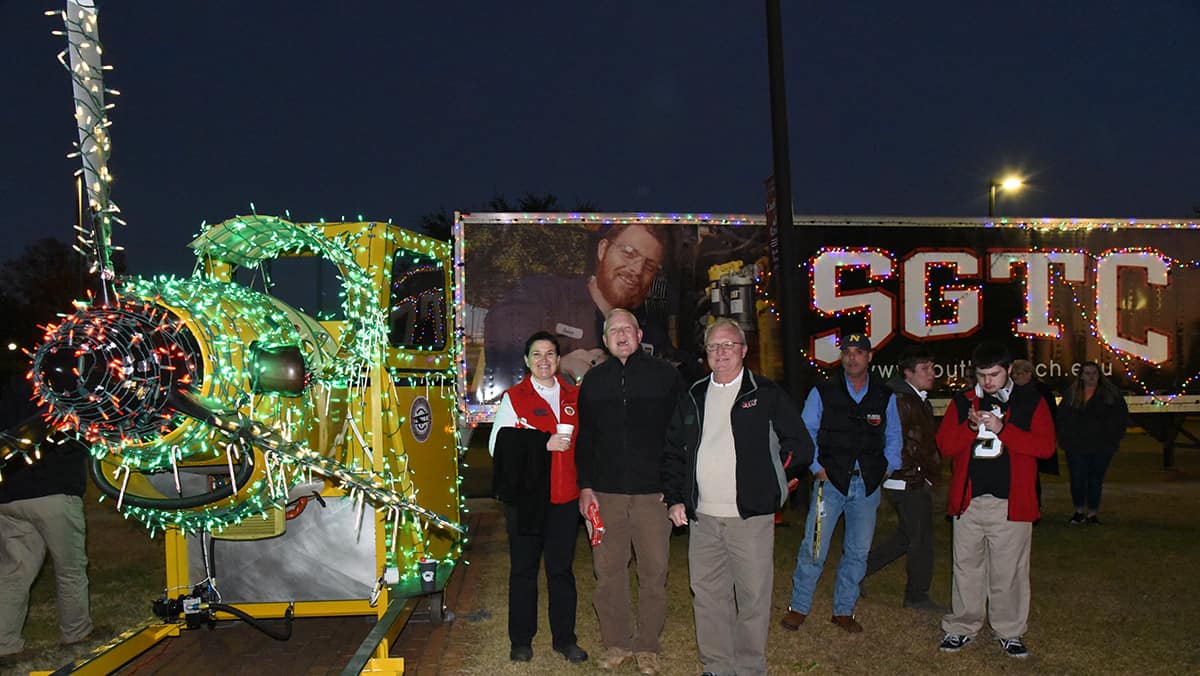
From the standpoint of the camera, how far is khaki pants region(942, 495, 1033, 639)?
5246 mm

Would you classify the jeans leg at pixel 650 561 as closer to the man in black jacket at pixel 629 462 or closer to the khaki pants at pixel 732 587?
the man in black jacket at pixel 629 462

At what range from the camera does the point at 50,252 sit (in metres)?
34.2

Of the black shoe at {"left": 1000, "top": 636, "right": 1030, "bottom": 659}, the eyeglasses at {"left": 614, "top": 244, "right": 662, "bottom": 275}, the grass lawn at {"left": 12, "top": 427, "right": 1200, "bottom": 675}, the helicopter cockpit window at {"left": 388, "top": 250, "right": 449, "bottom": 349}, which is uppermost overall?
the eyeglasses at {"left": 614, "top": 244, "right": 662, "bottom": 275}

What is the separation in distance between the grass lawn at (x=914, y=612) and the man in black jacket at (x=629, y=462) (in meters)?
0.56

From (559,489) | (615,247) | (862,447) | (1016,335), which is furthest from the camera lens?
(1016,335)

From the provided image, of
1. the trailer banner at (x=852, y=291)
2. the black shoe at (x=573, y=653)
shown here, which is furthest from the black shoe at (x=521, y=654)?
the trailer banner at (x=852, y=291)

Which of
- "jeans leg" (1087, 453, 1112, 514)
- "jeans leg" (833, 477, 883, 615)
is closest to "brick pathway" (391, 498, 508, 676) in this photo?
"jeans leg" (833, 477, 883, 615)

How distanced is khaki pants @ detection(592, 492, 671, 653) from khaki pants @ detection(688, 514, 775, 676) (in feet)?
0.95

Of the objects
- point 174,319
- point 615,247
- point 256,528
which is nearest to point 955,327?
point 615,247

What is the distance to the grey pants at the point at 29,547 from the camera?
5562mm

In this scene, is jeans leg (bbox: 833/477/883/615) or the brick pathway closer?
the brick pathway

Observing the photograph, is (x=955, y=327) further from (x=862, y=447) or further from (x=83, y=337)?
(x=83, y=337)

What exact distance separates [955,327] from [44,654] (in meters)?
9.46

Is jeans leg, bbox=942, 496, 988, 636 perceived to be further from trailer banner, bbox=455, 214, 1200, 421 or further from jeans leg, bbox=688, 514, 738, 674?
trailer banner, bbox=455, 214, 1200, 421
